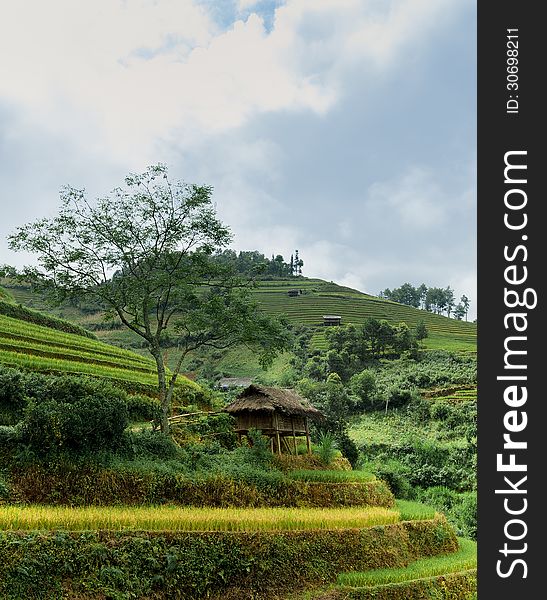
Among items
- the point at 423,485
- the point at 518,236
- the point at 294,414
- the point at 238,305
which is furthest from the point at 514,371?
the point at 423,485

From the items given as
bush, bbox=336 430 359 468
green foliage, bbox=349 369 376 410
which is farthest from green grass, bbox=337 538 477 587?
green foliage, bbox=349 369 376 410

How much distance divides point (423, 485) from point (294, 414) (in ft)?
56.1

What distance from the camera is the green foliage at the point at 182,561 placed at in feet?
37.7

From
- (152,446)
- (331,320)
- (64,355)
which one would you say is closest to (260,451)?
(152,446)

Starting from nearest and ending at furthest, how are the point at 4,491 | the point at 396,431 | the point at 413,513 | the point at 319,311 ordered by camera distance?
the point at 4,491 → the point at 413,513 → the point at 396,431 → the point at 319,311

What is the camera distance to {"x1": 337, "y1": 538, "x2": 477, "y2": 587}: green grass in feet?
49.6

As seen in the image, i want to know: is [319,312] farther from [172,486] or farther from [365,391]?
[172,486]

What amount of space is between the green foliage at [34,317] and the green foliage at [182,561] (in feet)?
84.1

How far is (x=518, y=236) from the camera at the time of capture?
26.6 feet

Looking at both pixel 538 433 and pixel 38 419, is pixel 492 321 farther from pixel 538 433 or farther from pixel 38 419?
pixel 38 419

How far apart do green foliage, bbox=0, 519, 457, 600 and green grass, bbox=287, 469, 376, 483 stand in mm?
3411

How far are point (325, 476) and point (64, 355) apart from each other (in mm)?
15268

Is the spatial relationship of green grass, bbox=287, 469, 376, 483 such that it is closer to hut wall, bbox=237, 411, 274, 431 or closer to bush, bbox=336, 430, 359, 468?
hut wall, bbox=237, 411, 274, 431

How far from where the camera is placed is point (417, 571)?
16547 millimetres
